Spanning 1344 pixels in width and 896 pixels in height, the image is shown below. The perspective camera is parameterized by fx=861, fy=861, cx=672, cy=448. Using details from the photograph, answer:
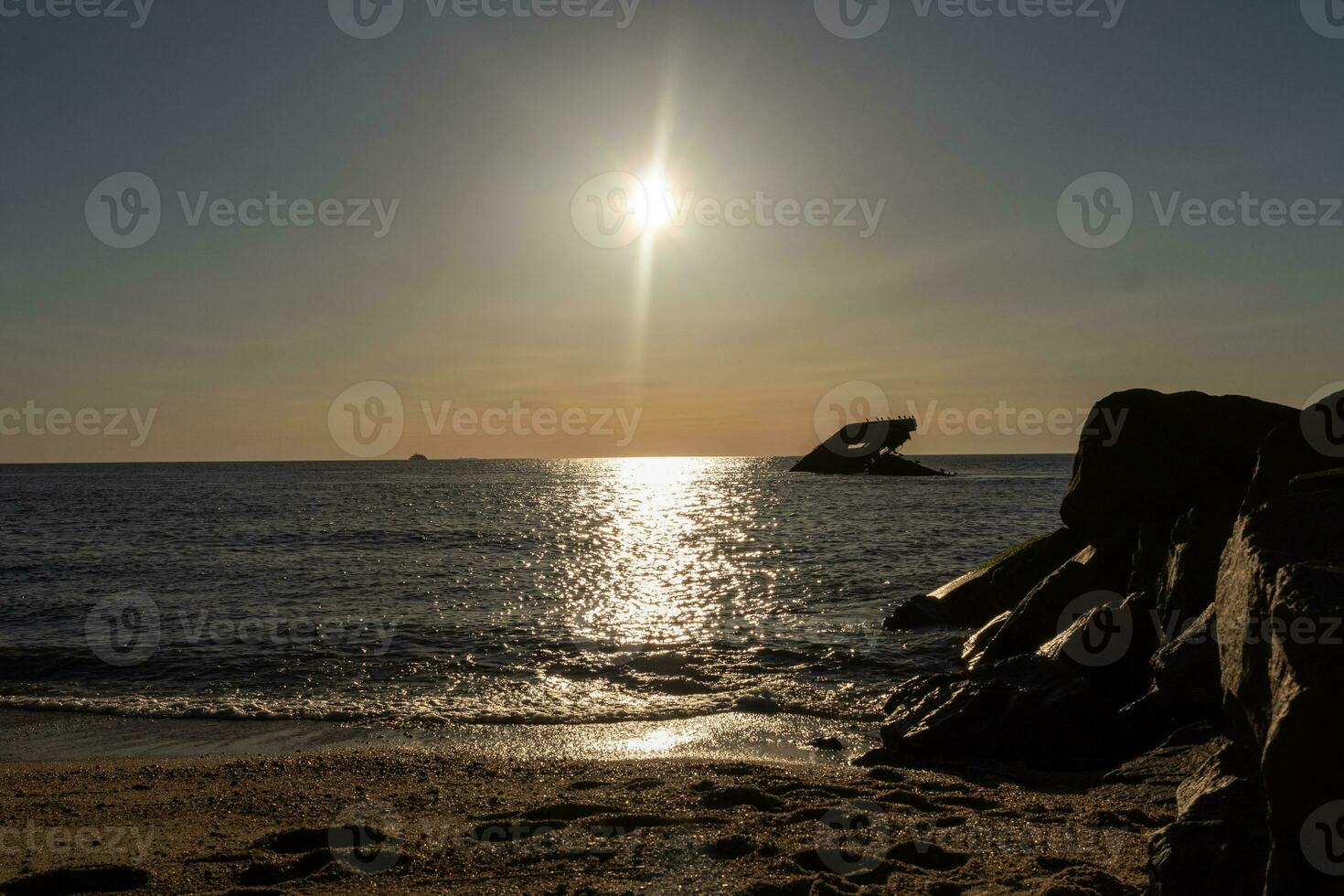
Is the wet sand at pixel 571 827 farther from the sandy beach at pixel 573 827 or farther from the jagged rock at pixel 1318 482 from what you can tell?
the jagged rock at pixel 1318 482

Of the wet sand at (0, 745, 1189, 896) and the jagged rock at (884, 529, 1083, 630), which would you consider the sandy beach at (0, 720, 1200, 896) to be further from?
the jagged rock at (884, 529, 1083, 630)

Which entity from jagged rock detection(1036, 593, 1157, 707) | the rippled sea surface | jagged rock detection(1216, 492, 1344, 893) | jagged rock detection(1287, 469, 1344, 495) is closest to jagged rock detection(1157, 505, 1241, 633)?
jagged rock detection(1036, 593, 1157, 707)

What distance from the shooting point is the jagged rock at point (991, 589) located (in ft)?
57.4

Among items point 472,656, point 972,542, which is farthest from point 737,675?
point 972,542

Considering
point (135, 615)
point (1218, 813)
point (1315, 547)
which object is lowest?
point (135, 615)

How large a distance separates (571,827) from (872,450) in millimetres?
122478

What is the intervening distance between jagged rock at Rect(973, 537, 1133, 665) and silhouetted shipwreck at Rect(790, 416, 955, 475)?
107658 millimetres

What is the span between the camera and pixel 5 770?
31.0 feet

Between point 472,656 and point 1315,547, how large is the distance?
14.2 meters

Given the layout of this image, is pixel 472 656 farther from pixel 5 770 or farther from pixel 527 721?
pixel 5 770

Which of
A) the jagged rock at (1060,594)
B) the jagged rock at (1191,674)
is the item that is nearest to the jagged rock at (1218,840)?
the jagged rock at (1191,674)

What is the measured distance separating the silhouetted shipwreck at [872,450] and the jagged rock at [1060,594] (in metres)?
108

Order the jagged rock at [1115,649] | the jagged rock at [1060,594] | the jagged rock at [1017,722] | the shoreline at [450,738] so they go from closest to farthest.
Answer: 1. the jagged rock at [1017,722]
2. the shoreline at [450,738]
3. the jagged rock at [1115,649]
4. the jagged rock at [1060,594]

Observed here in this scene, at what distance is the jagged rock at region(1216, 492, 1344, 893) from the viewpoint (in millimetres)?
3830
